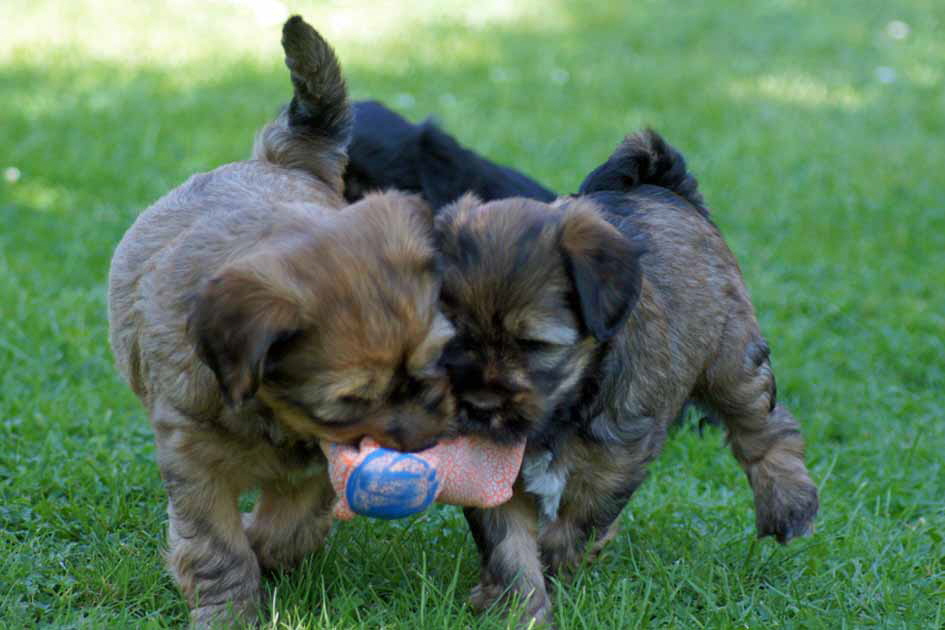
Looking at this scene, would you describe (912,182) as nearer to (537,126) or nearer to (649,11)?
(537,126)

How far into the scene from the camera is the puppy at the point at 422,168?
552 centimetres

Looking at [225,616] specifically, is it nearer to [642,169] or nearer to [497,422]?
[497,422]

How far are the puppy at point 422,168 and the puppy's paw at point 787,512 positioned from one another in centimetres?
191

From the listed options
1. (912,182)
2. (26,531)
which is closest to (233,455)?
(26,531)

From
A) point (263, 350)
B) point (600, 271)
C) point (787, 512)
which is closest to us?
point (263, 350)

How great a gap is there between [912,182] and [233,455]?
6040 millimetres

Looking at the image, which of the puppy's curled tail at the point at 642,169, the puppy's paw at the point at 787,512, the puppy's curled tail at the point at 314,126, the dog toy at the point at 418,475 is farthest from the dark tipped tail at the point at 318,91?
the puppy's paw at the point at 787,512

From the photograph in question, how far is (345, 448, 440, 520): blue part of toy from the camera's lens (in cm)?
282

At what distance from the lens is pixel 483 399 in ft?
9.93

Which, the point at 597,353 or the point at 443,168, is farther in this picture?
the point at 443,168

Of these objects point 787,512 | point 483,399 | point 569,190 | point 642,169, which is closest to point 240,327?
point 483,399

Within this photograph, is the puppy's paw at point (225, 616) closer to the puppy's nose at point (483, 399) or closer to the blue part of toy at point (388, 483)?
the blue part of toy at point (388, 483)

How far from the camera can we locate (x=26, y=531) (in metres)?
3.83

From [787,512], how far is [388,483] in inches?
64.6
